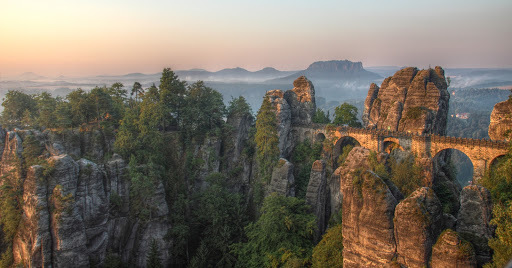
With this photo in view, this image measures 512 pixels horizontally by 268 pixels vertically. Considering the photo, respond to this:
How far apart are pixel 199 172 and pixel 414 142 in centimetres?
2358

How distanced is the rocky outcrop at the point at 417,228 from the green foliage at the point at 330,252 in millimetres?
5431

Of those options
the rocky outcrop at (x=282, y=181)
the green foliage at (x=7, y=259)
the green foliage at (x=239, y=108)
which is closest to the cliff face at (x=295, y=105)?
the green foliage at (x=239, y=108)

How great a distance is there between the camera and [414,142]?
32.8 meters

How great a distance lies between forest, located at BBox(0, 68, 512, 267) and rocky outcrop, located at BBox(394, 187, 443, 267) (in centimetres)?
578

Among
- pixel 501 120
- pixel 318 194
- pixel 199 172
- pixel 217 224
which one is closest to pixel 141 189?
pixel 217 224

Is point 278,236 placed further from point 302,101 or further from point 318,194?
point 302,101

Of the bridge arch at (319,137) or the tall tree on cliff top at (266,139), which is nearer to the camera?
the tall tree on cliff top at (266,139)

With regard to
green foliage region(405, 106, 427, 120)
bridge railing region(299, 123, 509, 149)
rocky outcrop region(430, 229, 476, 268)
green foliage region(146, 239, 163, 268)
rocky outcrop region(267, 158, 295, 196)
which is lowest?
green foliage region(146, 239, 163, 268)

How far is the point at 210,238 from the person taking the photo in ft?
93.9

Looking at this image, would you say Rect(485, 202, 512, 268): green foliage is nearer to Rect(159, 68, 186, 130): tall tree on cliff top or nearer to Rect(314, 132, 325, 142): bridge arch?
Rect(314, 132, 325, 142): bridge arch

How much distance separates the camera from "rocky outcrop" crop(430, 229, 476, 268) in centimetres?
1204

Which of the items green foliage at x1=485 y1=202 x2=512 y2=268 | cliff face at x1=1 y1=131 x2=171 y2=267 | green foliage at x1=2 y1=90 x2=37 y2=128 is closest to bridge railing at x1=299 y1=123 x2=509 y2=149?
green foliage at x1=485 y1=202 x2=512 y2=268

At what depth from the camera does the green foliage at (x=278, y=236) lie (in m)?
23.0

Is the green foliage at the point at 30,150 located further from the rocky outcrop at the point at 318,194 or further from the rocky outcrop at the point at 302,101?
the rocky outcrop at the point at 302,101
